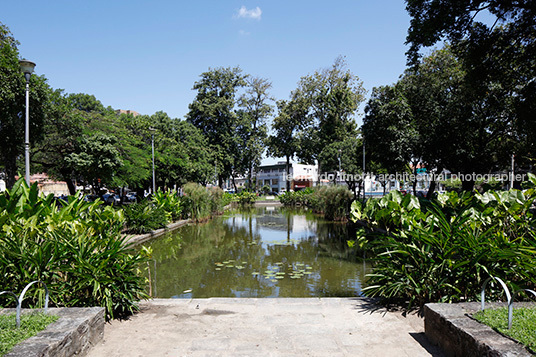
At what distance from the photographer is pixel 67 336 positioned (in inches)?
125

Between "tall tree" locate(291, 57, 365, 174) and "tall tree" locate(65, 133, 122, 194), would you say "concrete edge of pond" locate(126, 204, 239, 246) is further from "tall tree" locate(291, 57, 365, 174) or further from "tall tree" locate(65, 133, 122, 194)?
"tall tree" locate(291, 57, 365, 174)

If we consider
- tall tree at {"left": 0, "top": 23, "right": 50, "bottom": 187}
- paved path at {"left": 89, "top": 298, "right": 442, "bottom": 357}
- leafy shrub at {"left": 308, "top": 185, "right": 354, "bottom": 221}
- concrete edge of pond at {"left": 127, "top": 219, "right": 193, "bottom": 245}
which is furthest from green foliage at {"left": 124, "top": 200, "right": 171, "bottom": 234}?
leafy shrub at {"left": 308, "top": 185, "right": 354, "bottom": 221}

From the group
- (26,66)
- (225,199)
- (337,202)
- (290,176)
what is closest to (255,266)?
(26,66)

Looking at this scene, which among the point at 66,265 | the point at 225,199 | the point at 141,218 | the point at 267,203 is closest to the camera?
the point at 66,265

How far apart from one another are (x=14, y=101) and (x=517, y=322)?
54.6 feet

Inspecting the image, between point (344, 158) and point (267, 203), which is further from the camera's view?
point (267, 203)

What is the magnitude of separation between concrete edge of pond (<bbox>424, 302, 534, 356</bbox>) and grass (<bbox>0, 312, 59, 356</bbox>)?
3.78 meters

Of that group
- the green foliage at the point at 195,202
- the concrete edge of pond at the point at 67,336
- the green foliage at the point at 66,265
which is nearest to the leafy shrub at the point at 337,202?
the green foliage at the point at 195,202

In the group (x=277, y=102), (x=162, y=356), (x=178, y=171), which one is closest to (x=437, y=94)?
(x=162, y=356)

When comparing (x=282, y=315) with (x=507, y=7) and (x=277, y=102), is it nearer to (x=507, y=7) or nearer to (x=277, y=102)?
(x=507, y=7)

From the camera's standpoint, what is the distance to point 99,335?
3893 mm

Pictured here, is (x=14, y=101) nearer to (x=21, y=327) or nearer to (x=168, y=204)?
(x=168, y=204)

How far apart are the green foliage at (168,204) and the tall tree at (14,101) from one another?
5946 millimetres

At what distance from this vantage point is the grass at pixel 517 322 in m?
2.82
